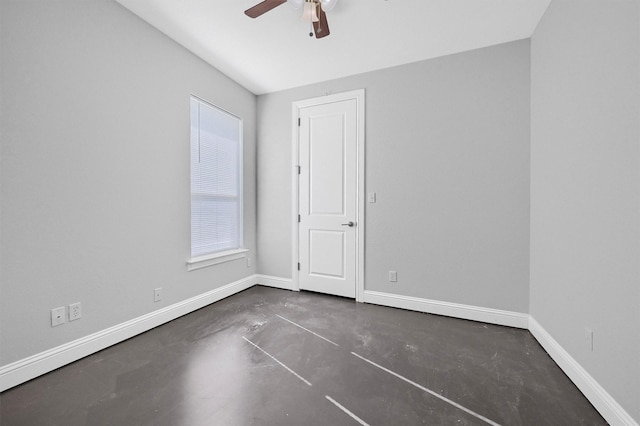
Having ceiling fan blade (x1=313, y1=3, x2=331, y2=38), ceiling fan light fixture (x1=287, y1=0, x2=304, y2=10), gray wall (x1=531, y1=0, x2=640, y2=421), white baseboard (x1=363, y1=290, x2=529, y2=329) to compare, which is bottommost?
white baseboard (x1=363, y1=290, x2=529, y2=329)

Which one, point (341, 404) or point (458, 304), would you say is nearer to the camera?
point (341, 404)

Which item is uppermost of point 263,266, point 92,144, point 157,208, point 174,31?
point 174,31

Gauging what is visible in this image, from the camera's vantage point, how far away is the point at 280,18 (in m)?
2.29

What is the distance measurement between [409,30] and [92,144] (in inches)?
108

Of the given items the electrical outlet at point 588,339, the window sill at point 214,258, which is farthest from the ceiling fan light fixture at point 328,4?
the electrical outlet at point 588,339

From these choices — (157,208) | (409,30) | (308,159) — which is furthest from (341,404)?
(409,30)

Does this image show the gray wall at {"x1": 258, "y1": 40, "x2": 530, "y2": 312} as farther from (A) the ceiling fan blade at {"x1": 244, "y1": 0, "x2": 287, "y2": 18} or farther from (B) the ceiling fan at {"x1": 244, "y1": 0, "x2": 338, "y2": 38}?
(A) the ceiling fan blade at {"x1": 244, "y1": 0, "x2": 287, "y2": 18}

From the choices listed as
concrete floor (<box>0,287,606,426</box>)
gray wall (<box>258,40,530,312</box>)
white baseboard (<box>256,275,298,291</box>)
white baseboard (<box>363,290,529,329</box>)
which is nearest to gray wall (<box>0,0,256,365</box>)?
concrete floor (<box>0,287,606,426</box>)

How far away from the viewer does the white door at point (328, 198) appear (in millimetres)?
3271

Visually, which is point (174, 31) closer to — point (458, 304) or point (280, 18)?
point (280, 18)

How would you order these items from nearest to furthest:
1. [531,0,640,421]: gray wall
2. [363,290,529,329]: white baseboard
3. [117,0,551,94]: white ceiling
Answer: [531,0,640,421]: gray wall, [117,0,551,94]: white ceiling, [363,290,529,329]: white baseboard

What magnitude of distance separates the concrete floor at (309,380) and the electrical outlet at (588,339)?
0.29 m

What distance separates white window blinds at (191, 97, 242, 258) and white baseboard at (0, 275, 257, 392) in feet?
1.78

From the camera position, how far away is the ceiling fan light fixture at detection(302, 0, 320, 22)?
205 centimetres
